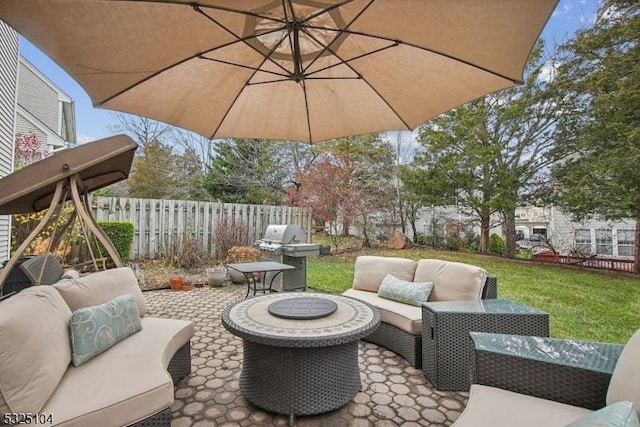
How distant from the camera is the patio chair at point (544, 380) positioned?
135 centimetres

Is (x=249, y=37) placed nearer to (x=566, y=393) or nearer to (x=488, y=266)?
(x=566, y=393)

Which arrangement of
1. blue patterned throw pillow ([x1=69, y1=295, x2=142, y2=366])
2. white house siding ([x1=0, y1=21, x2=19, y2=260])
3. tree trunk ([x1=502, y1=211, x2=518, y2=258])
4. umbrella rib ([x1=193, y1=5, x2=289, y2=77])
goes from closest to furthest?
blue patterned throw pillow ([x1=69, y1=295, x2=142, y2=366])
umbrella rib ([x1=193, y1=5, x2=289, y2=77])
white house siding ([x1=0, y1=21, x2=19, y2=260])
tree trunk ([x1=502, y1=211, x2=518, y2=258])

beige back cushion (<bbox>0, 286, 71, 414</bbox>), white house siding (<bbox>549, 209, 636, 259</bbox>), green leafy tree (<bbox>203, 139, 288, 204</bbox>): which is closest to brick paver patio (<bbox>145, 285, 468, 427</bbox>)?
beige back cushion (<bbox>0, 286, 71, 414</bbox>)

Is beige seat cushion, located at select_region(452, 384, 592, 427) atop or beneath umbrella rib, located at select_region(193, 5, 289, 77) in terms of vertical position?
beneath

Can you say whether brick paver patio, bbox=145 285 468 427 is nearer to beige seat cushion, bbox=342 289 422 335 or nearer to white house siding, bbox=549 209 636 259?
beige seat cushion, bbox=342 289 422 335

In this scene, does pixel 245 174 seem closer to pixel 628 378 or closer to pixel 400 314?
pixel 400 314

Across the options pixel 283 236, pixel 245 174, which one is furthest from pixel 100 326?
pixel 245 174

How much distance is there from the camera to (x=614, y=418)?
36.9 inches

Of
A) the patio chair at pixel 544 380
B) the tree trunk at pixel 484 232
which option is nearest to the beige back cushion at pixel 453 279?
the patio chair at pixel 544 380

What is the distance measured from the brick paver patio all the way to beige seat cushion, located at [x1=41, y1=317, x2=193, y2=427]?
0.50 m

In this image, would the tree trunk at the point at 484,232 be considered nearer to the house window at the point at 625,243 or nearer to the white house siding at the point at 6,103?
the house window at the point at 625,243

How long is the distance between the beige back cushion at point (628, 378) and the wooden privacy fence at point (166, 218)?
757 centimetres

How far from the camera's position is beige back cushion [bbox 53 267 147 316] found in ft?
7.09

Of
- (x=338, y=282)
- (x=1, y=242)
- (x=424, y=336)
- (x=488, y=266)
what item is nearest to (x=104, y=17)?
A: (x=424, y=336)
